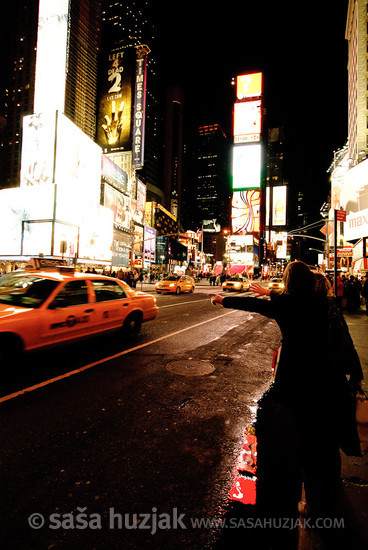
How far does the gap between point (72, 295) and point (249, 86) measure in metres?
110

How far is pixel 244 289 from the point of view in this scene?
1075 inches

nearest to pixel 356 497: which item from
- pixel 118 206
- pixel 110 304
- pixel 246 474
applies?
pixel 246 474

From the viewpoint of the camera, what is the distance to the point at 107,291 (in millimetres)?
6477

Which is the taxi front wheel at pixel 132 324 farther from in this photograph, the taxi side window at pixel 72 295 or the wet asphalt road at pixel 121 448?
the taxi side window at pixel 72 295

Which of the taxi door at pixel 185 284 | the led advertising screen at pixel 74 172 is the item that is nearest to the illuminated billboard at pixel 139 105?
the led advertising screen at pixel 74 172

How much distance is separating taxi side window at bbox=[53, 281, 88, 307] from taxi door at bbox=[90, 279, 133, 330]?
291mm

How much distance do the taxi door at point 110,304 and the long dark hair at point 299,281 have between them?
4.63 meters

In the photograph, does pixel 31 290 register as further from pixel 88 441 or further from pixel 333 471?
pixel 333 471

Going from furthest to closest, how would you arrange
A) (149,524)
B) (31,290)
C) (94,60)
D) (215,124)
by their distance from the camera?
1. (215,124)
2. (94,60)
3. (31,290)
4. (149,524)

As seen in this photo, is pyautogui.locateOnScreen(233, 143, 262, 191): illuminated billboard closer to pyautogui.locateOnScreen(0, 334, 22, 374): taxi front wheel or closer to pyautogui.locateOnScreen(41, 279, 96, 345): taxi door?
pyautogui.locateOnScreen(41, 279, 96, 345): taxi door

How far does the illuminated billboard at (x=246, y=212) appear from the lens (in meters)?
89.2

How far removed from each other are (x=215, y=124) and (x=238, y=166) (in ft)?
410

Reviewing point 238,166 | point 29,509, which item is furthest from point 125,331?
point 238,166

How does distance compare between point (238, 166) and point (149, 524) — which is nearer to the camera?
point (149, 524)
